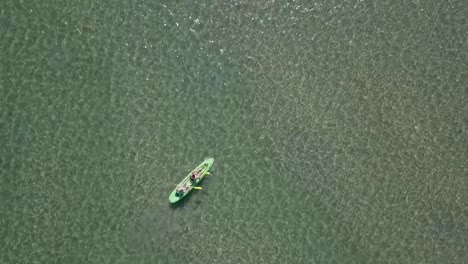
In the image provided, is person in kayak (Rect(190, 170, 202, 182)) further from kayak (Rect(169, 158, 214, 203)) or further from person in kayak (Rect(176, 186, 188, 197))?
person in kayak (Rect(176, 186, 188, 197))

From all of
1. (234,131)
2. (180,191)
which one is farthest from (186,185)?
(234,131)

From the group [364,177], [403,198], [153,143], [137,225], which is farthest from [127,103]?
[403,198]

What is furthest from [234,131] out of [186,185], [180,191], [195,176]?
[180,191]

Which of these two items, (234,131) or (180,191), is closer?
(180,191)

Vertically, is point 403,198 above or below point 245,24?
below

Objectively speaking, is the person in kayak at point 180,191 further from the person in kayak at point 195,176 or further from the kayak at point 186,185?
the person in kayak at point 195,176

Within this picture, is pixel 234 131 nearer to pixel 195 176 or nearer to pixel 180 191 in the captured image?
pixel 195 176

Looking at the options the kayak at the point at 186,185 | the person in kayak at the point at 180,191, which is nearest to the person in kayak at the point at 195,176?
the kayak at the point at 186,185

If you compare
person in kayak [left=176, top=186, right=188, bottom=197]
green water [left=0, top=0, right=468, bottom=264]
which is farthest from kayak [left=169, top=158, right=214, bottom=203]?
green water [left=0, top=0, right=468, bottom=264]

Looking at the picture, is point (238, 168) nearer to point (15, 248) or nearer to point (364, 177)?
point (364, 177)

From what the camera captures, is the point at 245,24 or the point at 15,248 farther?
the point at 245,24
